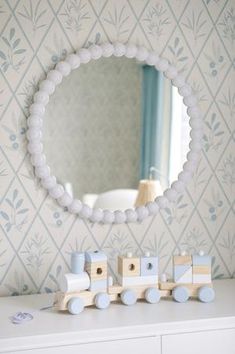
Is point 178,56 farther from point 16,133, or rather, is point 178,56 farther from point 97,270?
point 97,270

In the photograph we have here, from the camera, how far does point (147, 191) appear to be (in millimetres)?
2365

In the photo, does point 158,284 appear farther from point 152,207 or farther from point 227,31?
point 227,31

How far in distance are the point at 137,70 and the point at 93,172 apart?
45 cm

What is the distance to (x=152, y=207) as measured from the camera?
2365 millimetres

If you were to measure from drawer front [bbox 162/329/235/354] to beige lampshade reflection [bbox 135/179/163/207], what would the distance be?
1.99 ft

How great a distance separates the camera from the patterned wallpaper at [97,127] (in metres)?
2.24

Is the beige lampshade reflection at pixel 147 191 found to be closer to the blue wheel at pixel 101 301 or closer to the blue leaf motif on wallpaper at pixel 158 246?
the blue leaf motif on wallpaper at pixel 158 246

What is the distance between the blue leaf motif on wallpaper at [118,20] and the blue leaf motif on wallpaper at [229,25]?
447 mm

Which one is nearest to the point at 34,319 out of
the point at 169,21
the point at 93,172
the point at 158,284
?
the point at 158,284

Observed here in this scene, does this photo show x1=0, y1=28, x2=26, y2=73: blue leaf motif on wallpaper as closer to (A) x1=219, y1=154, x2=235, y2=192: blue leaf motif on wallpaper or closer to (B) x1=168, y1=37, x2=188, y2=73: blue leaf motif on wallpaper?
(B) x1=168, y1=37, x2=188, y2=73: blue leaf motif on wallpaper

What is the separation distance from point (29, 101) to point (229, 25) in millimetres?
945

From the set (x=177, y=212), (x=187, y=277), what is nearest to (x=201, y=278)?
(x=187, y=277)

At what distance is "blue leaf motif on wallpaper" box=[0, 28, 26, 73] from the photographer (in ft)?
7.12

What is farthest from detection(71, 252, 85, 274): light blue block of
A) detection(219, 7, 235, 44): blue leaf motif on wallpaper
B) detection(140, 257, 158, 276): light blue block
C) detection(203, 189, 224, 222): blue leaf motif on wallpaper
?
detection(219, 7, 235, 44): blue leaf motif on wallpaper
